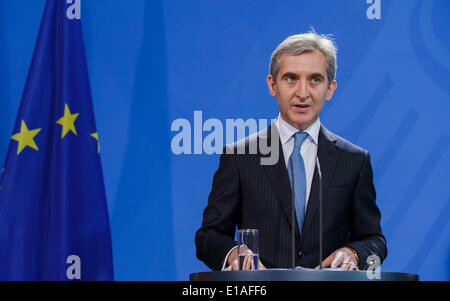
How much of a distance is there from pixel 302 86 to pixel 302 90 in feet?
0.09

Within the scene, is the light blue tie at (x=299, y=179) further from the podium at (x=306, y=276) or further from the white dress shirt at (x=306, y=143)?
the podium at (x=306, y=276)

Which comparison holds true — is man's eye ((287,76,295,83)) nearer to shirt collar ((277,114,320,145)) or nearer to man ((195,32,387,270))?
man ((195,32,387,270))

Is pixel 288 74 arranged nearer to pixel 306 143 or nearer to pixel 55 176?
pixel 306 143

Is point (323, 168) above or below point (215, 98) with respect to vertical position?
below

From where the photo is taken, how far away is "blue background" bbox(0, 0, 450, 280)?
4.38 metres

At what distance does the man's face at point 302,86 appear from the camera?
127 inches

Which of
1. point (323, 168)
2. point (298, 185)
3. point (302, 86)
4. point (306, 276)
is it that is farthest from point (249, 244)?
point (302, 86)

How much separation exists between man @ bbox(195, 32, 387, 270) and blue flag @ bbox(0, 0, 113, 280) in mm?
1125

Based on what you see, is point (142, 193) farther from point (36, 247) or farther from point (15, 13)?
point (15, 13)

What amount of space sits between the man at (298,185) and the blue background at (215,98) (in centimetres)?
109

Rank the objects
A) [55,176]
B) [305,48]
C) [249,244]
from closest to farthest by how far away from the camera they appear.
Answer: [249,244] < [305,48] < [55,176]

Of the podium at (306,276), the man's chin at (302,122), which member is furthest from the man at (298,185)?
the podium at (306,276)

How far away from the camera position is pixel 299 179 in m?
3.13

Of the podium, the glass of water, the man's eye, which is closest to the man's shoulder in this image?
the man's eye
